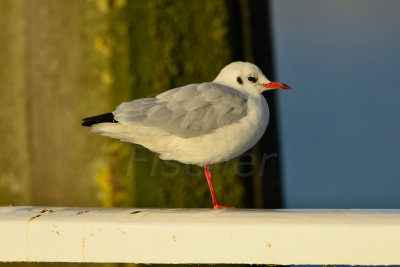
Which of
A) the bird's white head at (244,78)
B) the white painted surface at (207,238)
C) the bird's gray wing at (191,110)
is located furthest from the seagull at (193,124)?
the white painted surface at (207,238)

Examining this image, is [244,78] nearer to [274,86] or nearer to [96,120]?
[274,86]

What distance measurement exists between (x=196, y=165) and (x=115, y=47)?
663 mm

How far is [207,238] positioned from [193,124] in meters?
0.75

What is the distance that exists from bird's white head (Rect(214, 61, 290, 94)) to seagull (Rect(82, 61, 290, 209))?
0.10 metres

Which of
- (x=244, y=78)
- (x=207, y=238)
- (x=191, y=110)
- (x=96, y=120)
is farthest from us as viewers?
(x=244, y=78)

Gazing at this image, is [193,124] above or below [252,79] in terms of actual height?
below

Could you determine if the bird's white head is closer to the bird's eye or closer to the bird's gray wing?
the bird's eye

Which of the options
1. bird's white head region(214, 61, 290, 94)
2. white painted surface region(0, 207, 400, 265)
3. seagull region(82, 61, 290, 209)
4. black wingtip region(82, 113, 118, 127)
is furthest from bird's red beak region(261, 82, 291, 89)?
white painted surface region(0, 207, 400, 265)

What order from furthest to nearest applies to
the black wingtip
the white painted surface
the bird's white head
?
the bird's white head, the black wingtip, the white painted surface

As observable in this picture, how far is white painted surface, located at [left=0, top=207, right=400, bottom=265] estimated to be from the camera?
1744 millimetres

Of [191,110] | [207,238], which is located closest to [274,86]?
[191,110]

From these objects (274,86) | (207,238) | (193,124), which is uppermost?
(274,86)

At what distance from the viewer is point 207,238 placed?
5.96ft

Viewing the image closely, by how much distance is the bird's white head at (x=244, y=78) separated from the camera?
2.61 m
